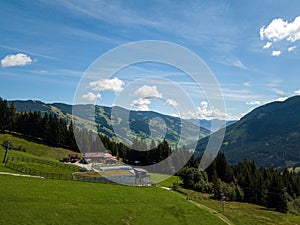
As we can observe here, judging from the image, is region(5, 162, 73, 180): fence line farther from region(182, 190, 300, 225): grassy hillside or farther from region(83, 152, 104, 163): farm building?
region(83, 152, 104, 163): farm building

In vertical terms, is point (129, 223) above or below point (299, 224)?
above

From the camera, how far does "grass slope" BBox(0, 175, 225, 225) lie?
89.2 feet

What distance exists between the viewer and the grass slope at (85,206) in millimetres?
27177

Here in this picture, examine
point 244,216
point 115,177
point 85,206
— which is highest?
point 115,177

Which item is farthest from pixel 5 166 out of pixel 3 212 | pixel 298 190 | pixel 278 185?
pixel 298 190

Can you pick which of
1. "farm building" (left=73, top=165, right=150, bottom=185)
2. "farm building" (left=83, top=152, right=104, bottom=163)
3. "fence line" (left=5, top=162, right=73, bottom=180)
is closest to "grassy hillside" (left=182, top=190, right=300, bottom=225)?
"farm building" (left=73, top=165, right=150, bottom=185)

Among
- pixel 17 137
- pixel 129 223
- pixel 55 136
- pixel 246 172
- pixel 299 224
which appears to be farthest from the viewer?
pixel 55 136

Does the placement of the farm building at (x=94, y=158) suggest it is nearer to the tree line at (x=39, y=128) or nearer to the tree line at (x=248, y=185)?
the tree line at (x=39, y=128)

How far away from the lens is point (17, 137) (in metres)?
100

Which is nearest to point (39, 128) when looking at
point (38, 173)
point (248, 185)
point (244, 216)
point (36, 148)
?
point (36, 148)

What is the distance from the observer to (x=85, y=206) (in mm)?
33438

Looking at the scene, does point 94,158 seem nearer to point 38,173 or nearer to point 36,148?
point 36,148

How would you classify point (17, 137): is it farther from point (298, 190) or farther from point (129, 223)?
point (298, 190)

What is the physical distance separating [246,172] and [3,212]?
84893mm
